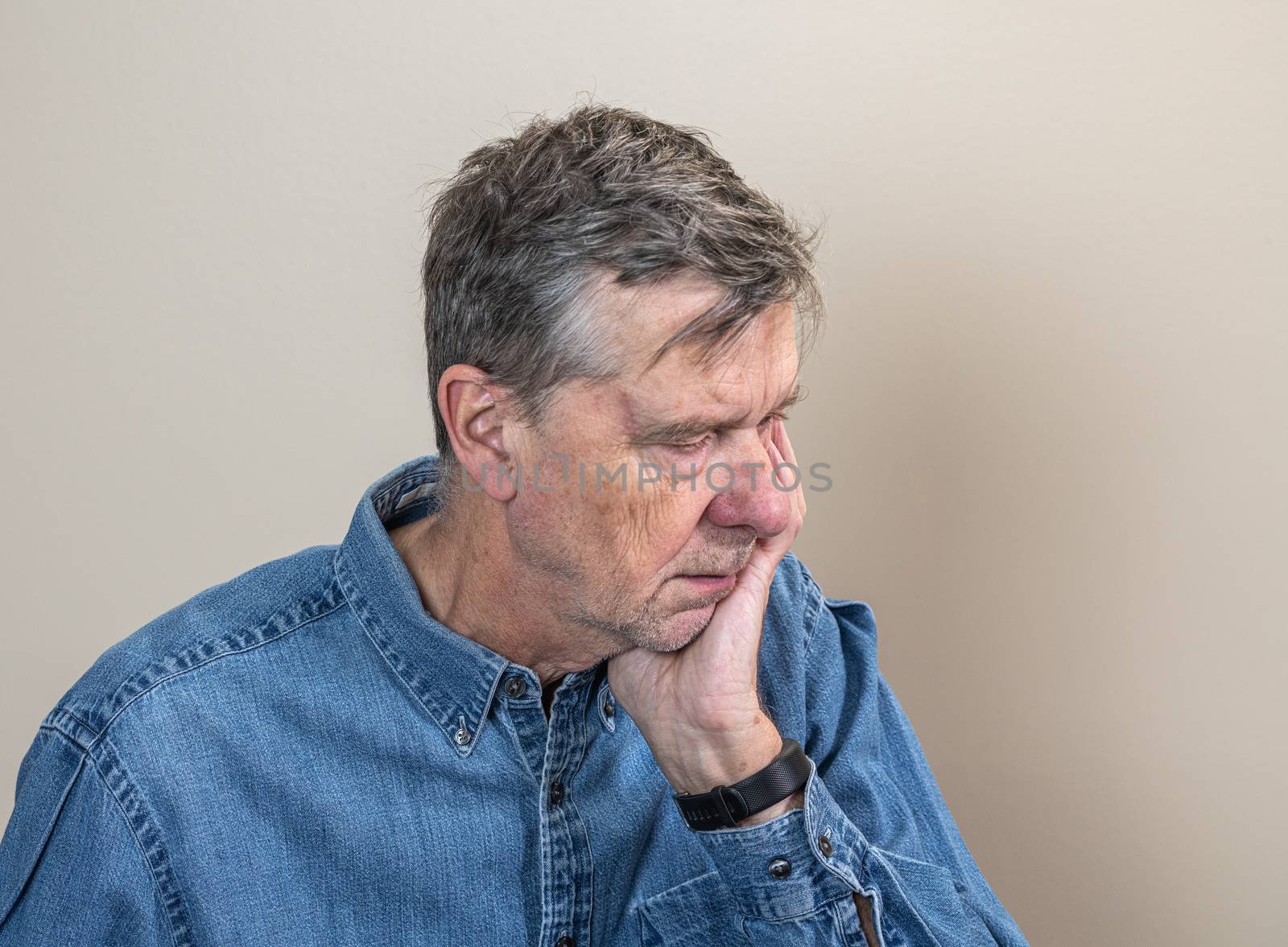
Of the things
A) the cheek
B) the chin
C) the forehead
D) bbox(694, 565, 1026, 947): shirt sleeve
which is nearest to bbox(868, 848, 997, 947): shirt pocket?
bbox(694, 565, 1026, 947): shirt sleeve

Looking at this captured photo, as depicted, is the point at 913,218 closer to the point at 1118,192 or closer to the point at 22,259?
the point at 1118,192

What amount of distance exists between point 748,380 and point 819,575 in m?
0.93

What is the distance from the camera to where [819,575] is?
2.12 m

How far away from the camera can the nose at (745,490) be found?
128cm

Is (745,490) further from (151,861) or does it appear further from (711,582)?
(151,861)

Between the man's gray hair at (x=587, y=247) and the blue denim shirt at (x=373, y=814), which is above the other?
the man's gray hair at (x=587, y=247)

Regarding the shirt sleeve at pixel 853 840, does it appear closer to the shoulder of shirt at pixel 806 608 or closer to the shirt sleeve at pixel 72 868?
the shoulder of shirt at pixel 806 608

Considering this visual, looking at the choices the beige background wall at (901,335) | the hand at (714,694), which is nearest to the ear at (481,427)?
the hand at (714,694)

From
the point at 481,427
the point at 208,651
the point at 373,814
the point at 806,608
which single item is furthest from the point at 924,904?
the point at 208,651

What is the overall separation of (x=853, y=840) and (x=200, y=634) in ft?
2.41

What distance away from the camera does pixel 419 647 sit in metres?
1.34

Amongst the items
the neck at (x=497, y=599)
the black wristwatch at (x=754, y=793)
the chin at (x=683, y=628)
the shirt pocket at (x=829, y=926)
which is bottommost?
the shirt pocket at (x=829, y=926)

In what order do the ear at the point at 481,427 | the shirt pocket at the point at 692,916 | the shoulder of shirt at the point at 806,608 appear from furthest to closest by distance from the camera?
the shoulder of shirt at the point at 806,608, the shirt pocket at the point at 692,916, the ear at the point at 481,427

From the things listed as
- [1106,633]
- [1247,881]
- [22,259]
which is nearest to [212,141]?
[22,259]
